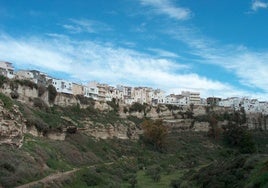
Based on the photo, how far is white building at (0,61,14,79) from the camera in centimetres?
7319

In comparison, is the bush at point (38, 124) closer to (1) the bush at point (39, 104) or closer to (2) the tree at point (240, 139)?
(1) the bush at point (39, 104)

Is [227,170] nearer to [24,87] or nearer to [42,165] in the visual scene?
[42,165]

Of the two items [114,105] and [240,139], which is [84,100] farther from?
[240,139]

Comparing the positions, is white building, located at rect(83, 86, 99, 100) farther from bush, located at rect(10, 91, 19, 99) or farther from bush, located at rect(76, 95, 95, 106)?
bush, located at rect(10, 91, 19, 99)

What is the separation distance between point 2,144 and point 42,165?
420 centimetres

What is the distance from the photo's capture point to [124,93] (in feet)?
395

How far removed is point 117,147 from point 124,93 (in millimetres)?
55775

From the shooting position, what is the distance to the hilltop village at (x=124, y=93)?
82869mm

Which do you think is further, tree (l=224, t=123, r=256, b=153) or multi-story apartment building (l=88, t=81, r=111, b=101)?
multi-story apartment building (l=88, t=81, r=111, b=101)

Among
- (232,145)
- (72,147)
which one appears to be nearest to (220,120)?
(232,145)

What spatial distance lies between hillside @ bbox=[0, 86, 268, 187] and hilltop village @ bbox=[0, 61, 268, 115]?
290 inches

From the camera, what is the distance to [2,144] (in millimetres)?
34812

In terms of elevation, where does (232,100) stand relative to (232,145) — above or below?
above

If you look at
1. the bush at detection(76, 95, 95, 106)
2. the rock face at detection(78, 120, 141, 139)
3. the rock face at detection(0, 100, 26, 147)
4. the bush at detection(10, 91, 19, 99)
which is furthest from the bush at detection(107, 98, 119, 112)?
the rock face at detection(0, 100, 26, 147)
